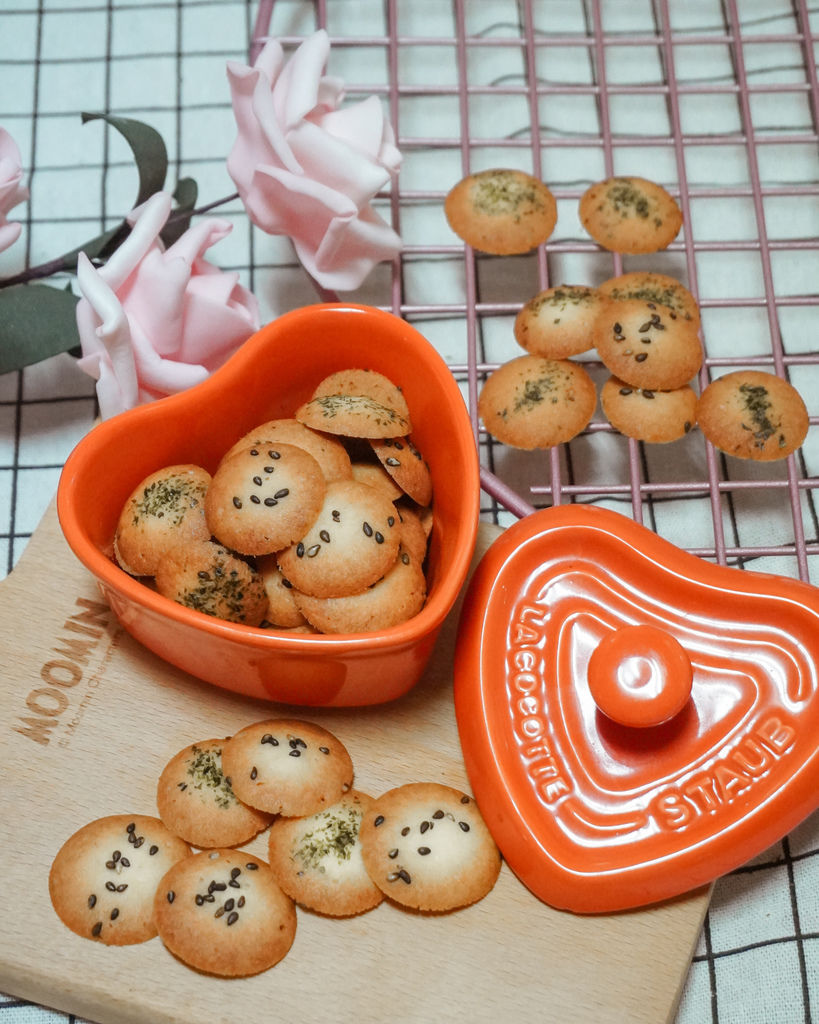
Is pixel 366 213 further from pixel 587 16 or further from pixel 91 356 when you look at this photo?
pixel 587 16

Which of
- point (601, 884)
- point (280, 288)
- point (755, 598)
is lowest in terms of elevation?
point (601, 884)

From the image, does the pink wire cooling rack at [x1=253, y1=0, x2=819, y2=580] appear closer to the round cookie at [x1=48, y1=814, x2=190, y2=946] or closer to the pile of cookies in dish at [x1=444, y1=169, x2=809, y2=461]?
the pile of cookies in dish at [x1=444, y1=169, x2=809, y2=461]

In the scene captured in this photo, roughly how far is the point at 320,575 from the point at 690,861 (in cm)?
28

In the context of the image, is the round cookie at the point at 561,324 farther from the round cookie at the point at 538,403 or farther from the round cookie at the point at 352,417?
the round cookie at the point at 352,417

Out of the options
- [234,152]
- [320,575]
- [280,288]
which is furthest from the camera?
[280,288]

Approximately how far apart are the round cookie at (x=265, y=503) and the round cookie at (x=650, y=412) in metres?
0.23

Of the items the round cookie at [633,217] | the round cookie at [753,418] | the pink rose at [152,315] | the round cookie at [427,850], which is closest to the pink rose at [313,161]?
the pink rose at [152,315]

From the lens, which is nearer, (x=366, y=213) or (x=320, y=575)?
(x=320, y=575)

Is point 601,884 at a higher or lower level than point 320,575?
lower

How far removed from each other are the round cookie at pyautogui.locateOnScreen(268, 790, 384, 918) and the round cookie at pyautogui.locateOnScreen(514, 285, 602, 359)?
0.35 m

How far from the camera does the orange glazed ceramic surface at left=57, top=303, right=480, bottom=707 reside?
61 centimetres

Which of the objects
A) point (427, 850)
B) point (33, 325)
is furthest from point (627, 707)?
point (33, 325)

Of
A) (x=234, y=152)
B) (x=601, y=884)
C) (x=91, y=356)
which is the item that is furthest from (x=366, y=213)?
(x=601, y=884)

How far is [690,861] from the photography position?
2.09 feet
